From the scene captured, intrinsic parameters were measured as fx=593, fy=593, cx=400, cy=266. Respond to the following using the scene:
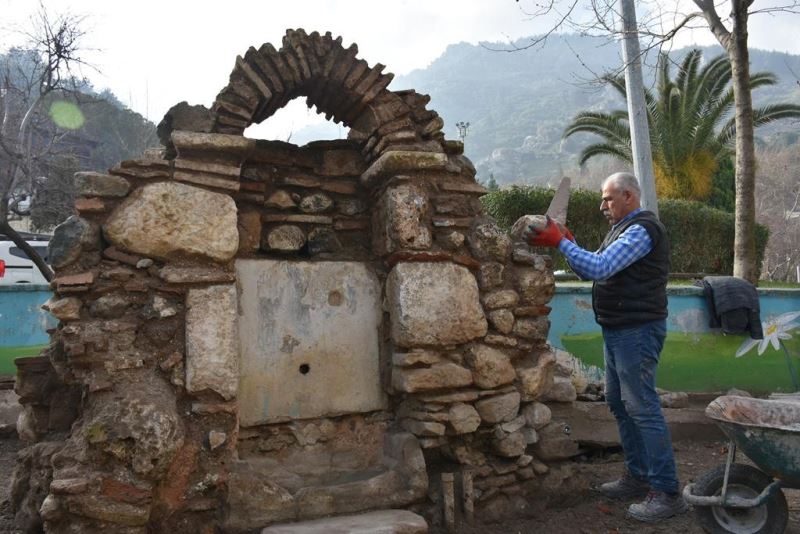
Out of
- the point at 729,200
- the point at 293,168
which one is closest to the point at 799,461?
the point at 293,168

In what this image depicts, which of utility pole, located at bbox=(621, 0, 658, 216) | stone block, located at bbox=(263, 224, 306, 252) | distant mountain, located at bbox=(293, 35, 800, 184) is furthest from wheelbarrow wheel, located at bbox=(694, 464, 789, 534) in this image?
distant mountain, located at bbox=(293, 35, 800, 184)

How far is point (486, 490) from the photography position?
3363 millimetres

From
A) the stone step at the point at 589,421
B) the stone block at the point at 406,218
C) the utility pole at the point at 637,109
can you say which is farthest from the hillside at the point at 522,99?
the stone block at the point at 406,218

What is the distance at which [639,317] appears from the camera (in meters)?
3.24

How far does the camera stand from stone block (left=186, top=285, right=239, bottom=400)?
291 cm

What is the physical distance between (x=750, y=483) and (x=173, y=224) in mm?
3227

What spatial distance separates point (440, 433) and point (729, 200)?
17480 mm

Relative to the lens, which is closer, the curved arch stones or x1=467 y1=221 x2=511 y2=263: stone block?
the curved arch stones

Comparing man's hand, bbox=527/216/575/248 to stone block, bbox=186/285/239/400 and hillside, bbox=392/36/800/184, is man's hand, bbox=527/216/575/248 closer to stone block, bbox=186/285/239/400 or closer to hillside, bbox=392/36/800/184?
stone block, bbox=186/285/239/400

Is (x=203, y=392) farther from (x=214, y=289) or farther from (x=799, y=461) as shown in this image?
(x=799, y=461)

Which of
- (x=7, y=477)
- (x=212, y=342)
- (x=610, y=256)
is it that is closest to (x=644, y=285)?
(x=610, y=256)

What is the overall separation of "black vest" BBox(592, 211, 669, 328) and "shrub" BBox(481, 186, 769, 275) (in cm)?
932

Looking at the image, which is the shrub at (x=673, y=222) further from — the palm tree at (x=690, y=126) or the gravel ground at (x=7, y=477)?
the gravel ground at (x=7, y=477)

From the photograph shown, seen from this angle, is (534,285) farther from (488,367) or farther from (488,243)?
(488,367)
